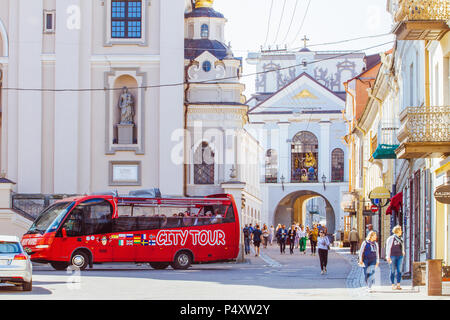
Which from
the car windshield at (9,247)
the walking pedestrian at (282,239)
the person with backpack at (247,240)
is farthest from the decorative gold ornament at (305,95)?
the car windshield at (9,247)

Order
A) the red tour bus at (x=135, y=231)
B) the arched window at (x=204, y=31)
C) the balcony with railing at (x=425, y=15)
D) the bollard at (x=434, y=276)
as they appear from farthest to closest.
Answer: the arched window at (x=204, y=31), the red tour bus at (x=135, y=231), the balcony with railing at (x=425, y=15), the bollard at (x=434, y=276)

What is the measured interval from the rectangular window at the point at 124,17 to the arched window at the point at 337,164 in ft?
125

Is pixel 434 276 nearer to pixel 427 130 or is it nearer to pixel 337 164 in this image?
pixel 427 130

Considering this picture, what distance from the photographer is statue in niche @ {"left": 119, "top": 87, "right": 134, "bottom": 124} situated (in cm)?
4494

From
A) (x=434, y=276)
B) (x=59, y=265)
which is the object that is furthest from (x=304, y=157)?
(x=434, y=276)

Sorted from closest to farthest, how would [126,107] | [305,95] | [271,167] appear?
[126,107], [271,167], [305,95]

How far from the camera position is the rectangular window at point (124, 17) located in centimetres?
4541

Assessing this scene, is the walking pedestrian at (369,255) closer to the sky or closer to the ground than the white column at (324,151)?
closer to the ground

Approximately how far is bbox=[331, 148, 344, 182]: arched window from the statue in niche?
37932 millimetres

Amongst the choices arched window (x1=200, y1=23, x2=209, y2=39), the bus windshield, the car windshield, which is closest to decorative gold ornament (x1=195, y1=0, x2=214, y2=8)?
arched window (x1=200, y1=23, x2=209, y2=39)

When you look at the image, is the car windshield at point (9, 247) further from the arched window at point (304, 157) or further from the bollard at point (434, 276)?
the arched window at point (304, 157)

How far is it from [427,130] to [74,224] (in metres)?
14.1

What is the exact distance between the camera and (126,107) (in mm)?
44938

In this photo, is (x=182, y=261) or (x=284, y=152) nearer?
(x=182, y=261)
